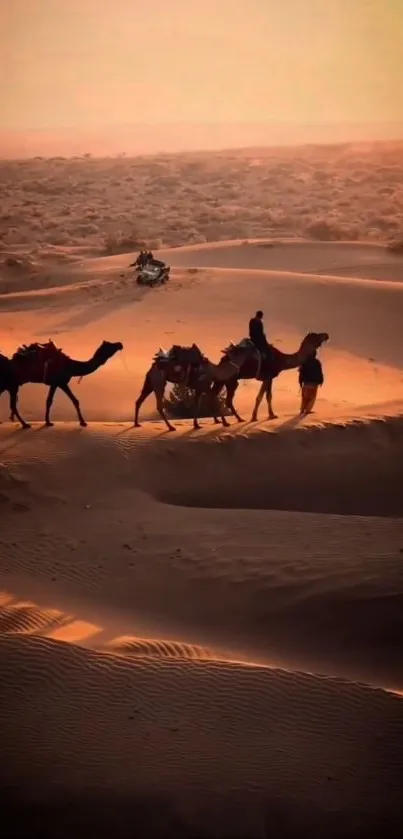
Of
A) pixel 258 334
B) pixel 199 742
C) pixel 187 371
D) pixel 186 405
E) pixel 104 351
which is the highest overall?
pixel 258 334

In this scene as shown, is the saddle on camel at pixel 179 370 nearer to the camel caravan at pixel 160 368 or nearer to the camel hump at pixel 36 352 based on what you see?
the camel caravan at pixel 160 368

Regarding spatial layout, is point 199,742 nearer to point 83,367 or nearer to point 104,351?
point 83,367

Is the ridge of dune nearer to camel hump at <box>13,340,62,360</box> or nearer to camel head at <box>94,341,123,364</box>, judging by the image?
camel hump at <box>13,340,62,360</box>

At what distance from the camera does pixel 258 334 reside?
437 inches

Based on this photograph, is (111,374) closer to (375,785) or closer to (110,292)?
(110,292)

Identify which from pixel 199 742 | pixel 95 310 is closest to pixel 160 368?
pixel 199 742

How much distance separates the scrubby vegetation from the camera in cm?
3516

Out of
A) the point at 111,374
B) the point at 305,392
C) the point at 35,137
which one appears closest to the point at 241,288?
the point at 111,374

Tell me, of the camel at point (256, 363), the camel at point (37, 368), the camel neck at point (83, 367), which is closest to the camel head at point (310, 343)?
the camel at point (256, 363)

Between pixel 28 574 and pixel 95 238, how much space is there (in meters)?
28.7

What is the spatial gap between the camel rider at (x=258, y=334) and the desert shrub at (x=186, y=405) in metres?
1.61

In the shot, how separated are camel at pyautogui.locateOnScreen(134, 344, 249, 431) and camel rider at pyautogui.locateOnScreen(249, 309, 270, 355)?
0.24 meters

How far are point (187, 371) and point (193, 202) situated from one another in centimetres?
3573

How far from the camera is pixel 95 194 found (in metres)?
47.6
